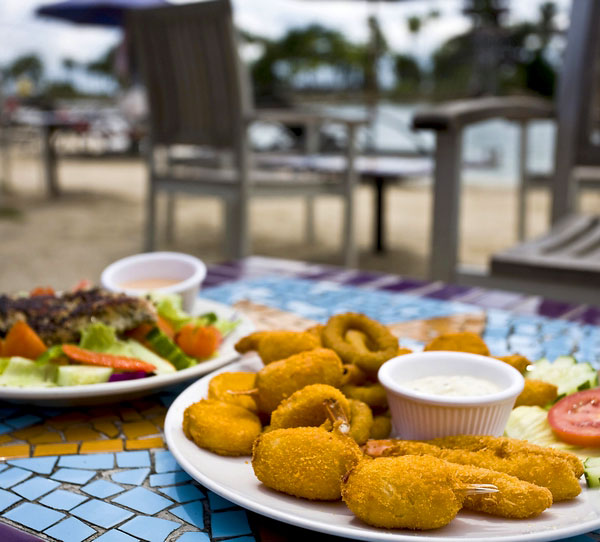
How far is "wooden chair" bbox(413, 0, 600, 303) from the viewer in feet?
6.48

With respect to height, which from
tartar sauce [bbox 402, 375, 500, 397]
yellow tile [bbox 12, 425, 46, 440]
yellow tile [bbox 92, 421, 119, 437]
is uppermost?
tartar sauce [bbox 402, 375, 500, 397]

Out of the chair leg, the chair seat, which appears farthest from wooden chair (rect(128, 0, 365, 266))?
the chair seat

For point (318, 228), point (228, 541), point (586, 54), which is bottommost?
point (318, 228)

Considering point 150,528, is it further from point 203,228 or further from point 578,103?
point 203,228

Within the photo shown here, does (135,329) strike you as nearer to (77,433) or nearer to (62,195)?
(77,433)

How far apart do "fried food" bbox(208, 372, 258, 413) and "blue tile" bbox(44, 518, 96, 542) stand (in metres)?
0.19

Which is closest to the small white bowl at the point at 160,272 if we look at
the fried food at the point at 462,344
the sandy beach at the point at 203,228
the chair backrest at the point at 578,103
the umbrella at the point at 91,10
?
the fried food at the point at 462,344

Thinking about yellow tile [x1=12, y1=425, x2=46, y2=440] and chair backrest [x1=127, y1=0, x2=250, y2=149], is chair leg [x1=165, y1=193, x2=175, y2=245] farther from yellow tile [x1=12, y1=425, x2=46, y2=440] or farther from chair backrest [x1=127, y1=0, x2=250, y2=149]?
yellow tile [x1=12, y1=425, x2=46, y2=440]

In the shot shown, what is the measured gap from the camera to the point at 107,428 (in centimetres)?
86

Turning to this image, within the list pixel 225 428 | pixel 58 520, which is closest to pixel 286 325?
pixel 225 428

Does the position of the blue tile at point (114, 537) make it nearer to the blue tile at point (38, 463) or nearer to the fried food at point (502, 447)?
the blue tile at point (38, 463)

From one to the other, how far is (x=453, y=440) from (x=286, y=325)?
0.62 m

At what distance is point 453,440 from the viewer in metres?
0.69

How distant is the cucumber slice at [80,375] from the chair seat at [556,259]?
1415 mm
